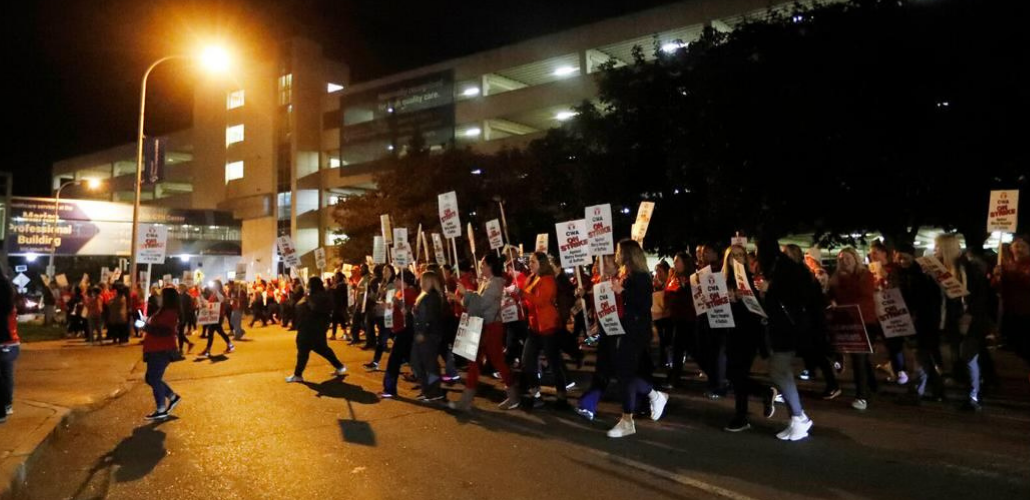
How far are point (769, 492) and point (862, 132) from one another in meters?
12.4

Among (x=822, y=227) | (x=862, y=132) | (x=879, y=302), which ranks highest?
(x=862, y=132)

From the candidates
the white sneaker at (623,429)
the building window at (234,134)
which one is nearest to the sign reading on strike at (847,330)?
Result: the white sneaker at (623,429)

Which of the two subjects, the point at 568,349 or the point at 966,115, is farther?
the point at 966,115

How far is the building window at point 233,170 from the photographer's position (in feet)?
188

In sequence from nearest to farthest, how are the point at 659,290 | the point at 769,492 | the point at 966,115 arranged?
the point at 769,492, the point at 659,290, the point at 966,115

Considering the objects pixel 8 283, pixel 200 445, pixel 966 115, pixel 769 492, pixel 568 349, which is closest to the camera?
pixel 769 492

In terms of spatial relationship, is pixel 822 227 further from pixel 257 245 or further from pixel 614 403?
pixel 257 245

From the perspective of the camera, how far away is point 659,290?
11.0m

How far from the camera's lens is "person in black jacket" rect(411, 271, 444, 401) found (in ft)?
28.9

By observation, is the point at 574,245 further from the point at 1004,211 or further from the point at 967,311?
the point at 1004,211

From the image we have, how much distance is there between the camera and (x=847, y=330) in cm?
778

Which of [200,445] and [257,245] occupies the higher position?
[257,245]

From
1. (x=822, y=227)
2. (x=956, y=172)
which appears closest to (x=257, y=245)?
(x=822, y=227)

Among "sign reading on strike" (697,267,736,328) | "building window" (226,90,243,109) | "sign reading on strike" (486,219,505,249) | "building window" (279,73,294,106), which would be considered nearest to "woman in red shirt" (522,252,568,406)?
"sign reading on strike" (697,267,736,328)
